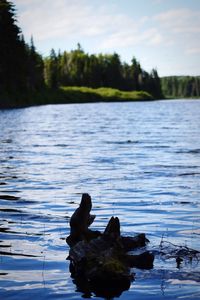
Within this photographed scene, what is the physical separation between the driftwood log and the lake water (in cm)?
18

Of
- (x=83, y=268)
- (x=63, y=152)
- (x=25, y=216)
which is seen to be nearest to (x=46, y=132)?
(x=63, y=152)

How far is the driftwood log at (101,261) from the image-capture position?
6992 mm

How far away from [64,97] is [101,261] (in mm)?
124132

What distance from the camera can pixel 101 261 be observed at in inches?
277

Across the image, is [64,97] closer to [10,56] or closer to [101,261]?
[10,56]

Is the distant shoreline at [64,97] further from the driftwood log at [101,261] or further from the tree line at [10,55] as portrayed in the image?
the driftwood log at [101,261]

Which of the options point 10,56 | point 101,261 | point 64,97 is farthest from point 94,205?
point 64,97

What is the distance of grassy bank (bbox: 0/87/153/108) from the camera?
3214 inches

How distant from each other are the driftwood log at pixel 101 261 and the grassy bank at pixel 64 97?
225 feet

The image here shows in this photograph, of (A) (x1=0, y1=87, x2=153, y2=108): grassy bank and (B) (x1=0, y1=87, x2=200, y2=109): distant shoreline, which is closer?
(B) (x1=0, y1=87, x2=200, y2=109): distant shoreline

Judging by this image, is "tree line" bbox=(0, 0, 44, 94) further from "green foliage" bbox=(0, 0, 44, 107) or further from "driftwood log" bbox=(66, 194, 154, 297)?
"driftwood log" bbox=(66, 194, 154, 297)

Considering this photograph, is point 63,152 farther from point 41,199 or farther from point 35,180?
point 41,199

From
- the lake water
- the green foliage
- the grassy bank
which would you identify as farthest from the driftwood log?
the green foliage

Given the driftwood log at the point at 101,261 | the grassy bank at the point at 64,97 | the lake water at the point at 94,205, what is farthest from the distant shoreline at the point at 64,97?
the driftwood log at the point at 101,261
